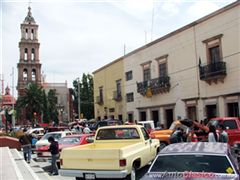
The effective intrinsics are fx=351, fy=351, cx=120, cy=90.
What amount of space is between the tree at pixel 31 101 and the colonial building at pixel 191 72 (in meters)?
29.3

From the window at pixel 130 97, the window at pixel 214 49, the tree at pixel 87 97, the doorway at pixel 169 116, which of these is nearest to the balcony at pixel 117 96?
the window at pixel 130 97

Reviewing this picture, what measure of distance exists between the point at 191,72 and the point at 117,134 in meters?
16.7

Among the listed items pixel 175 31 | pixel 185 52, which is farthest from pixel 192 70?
pixel 175 31

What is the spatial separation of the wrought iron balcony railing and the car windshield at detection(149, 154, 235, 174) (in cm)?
1801

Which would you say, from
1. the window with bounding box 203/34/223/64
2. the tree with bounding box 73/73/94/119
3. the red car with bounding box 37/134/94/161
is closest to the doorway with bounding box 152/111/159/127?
the window with bounding box 203/34/223/64

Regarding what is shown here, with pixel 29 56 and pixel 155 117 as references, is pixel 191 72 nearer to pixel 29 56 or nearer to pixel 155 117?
pixel 155 117

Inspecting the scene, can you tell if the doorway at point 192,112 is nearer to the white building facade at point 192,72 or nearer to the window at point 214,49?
the white building facade at point 192,72

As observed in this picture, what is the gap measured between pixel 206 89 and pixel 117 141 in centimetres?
1544

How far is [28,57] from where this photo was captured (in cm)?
7562

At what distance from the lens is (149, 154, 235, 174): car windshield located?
6.38 metres

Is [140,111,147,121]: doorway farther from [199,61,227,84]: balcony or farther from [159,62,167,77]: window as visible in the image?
[199,61,227,84]: balcony

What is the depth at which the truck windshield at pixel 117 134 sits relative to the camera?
11.9 metres

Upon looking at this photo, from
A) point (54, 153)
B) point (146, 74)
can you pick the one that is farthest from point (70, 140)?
point (146, 74)

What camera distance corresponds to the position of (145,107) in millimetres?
34969
